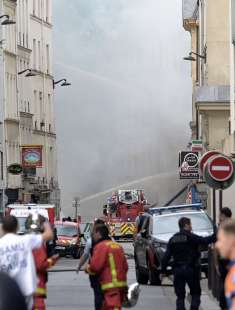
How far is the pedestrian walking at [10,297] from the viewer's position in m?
12.1

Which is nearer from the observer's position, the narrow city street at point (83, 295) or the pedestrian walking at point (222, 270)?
the pedestrian walking at point (222, 270)

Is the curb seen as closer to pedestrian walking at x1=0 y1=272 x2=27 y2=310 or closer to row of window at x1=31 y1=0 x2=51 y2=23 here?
pedestrian walking at x1=0 y1=272 x2=27 y2=310

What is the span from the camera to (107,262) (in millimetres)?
19453

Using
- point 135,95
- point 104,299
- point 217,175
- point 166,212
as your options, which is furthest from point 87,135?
point 104,299

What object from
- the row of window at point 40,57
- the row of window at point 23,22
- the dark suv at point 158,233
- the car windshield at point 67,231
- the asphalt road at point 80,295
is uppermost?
the row of window at point 23,22

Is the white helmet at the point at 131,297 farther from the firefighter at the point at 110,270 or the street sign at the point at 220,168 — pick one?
the street sign at the point at 220,168

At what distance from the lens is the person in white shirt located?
1600 cm

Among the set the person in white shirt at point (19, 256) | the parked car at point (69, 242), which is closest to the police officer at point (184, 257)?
the person in white shirt at point (19, 256)

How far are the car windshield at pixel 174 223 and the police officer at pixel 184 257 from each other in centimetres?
1223

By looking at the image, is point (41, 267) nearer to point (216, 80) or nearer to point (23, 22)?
point (216, 80)

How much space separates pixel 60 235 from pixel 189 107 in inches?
1564

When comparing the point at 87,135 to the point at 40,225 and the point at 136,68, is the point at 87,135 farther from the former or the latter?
the point at 40,225

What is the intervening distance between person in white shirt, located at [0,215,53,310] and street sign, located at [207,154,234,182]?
34.2ft

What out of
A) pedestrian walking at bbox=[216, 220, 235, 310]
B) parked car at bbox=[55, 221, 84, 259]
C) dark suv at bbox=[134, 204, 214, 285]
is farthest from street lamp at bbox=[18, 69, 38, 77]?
pedestrian walking at bbox=[216, 220, 235, 310]
